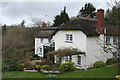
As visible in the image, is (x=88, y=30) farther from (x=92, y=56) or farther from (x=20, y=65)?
(x=20, y=65)

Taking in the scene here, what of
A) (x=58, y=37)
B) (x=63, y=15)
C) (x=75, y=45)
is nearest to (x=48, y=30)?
(x=63, y=15)

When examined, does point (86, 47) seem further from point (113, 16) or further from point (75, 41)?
point (113, 16)

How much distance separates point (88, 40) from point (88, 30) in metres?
1.49

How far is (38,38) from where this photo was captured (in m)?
38.2

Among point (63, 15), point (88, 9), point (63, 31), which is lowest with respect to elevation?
point (63, 31)

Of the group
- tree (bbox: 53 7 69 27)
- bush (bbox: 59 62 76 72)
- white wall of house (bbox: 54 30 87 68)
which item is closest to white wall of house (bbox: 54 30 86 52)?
white wall of house (bbox: 54 30 87 68)

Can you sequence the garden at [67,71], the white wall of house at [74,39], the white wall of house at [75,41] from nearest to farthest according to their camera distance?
the garden at [67,71] → the white wall of house at [75,41] → the white wall of house at [74,39]

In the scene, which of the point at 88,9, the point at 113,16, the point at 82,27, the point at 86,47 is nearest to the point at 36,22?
the point at 88,9

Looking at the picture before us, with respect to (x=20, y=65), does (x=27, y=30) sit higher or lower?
higher

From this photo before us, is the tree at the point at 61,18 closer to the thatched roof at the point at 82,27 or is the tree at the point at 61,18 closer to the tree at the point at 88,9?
the tree at the point at 88,9

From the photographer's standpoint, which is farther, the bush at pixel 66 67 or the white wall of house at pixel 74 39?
the white wall of house at pixel 74 39

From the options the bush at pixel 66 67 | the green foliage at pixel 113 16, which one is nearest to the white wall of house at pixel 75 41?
the bush at pixel 66 67

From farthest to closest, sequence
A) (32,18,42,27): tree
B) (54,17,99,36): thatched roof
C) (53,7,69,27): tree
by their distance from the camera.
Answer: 1. (32,18,42,27): tree
2. (53,7,69,27): tree
3. (54,17,99,36): thatched roof

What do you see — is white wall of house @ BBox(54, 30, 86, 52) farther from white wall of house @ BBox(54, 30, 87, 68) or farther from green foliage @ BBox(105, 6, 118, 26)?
green foliage @ BBox(105, 6, 118, 26)
